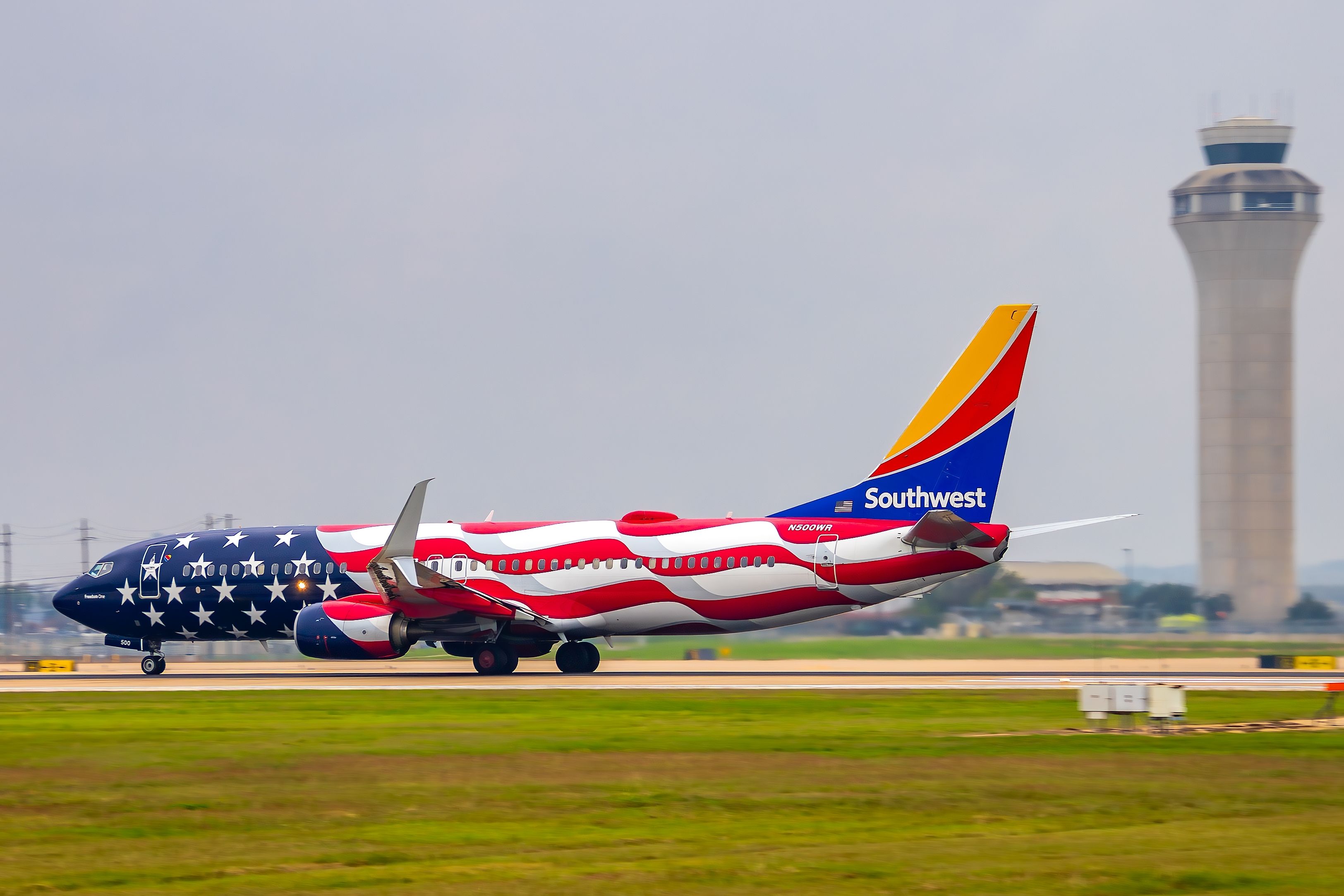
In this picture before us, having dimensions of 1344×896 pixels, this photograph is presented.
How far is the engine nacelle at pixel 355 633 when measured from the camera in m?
40.0

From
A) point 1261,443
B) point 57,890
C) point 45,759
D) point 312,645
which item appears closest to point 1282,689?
point 312,645

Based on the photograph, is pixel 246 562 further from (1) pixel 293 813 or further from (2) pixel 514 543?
(1) pixel 293 813

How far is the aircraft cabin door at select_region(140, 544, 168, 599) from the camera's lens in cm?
4628

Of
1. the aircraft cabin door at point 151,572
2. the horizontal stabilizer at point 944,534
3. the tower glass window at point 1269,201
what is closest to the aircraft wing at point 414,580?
the aircraft cabin door at point 151,572

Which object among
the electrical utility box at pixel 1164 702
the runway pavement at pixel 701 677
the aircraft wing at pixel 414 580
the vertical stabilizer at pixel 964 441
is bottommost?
the runway pavement at pixel 701 677

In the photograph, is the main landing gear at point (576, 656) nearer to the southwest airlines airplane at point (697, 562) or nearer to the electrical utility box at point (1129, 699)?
the southwest airlines airplane at point (697, 562)

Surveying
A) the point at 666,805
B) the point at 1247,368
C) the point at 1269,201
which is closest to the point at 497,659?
the point at 666,805

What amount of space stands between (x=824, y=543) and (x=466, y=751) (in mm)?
16702

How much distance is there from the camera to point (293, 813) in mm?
18016

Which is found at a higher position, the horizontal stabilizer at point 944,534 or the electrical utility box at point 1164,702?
the horizontal stabilizer at point 944,534

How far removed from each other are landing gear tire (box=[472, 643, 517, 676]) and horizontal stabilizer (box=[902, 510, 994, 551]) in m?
10.5

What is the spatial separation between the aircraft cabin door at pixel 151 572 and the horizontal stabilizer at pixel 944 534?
21.1 m

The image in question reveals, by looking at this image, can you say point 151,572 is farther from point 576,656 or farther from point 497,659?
→ point 576,656

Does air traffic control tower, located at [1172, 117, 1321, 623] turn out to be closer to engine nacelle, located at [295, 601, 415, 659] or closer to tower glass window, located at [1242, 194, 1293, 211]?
tower glass window, located at [1242, 194, 1293, 211]
